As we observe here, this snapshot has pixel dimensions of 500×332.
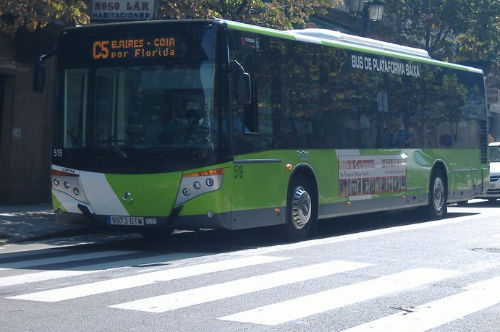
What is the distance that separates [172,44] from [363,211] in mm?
5446

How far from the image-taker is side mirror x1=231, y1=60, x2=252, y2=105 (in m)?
13.0

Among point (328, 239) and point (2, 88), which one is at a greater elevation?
point (2, 88)

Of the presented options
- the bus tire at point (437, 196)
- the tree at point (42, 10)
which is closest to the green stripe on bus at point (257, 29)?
the tree at point (42, 10)

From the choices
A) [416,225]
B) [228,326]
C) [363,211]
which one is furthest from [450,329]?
[416,225]

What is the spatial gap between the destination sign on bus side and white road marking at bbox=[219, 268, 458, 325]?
4.55m

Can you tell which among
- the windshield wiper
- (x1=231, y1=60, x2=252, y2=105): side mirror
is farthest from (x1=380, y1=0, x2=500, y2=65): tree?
the windshield wiper

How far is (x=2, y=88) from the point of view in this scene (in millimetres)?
21500

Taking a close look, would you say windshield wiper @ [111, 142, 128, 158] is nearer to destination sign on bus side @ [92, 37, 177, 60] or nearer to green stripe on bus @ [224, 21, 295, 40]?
destination sign on bus side @ [92, 37, 177, 60]

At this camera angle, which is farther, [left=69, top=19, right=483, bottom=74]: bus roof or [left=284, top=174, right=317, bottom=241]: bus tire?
[left=284, top=174, right=317, bottom=241]: bus tire

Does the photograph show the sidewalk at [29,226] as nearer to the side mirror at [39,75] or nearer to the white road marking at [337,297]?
the side mirror at [39,75]

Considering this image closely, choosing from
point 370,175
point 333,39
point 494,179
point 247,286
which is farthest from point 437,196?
point 247,286

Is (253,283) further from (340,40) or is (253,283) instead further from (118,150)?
(340,40)

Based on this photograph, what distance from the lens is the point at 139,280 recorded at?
10.5m

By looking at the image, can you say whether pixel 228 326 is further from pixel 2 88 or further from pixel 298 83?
pixel 2 88
